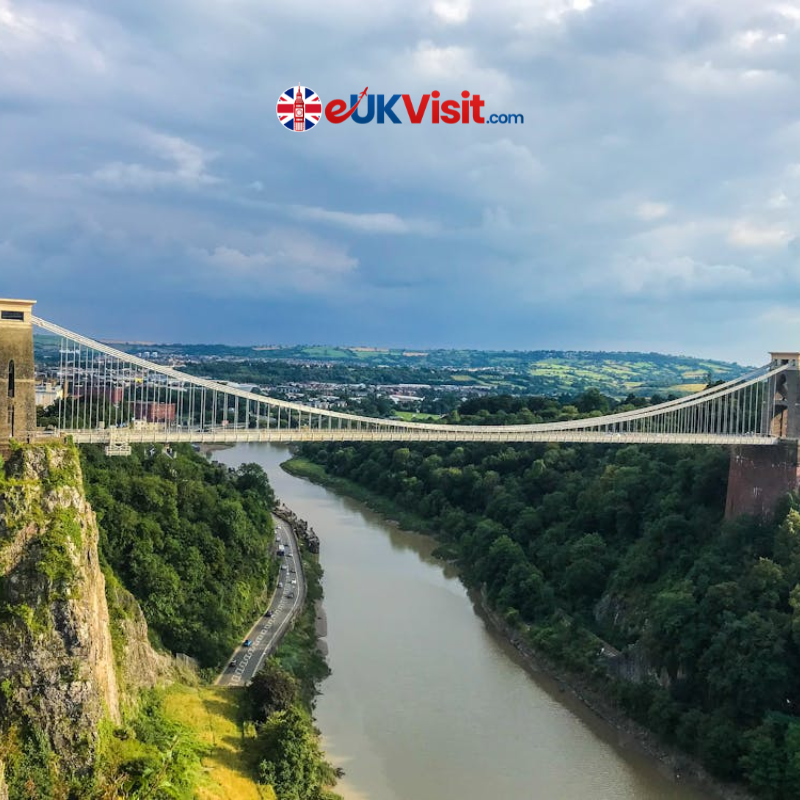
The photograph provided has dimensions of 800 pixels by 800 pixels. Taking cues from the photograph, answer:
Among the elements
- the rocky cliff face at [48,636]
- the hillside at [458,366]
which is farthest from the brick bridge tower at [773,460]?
the hillside at [458,366]

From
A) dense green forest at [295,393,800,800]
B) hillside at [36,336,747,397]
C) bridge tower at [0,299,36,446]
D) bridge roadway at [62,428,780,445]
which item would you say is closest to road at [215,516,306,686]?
bridge roadway at [62,428,780,445]

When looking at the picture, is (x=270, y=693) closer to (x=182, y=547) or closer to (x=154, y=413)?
(x=182, y=547)

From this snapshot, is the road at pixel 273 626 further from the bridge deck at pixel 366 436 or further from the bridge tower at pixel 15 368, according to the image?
the bridge tower at pixel 15 368

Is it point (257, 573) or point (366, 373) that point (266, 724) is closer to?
point (257, 573)

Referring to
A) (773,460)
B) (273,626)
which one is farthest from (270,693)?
(773,460)

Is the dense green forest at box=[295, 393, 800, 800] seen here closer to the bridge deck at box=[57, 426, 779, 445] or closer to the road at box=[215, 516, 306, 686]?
the bridge deck at box=[57, 426, 779, 445]

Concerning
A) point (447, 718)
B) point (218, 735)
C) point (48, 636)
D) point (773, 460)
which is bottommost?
point (447, 718)
